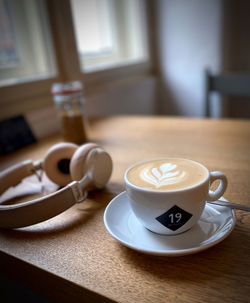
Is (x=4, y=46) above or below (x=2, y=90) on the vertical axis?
above

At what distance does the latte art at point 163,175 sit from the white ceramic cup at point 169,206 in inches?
1.1

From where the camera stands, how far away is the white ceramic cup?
0.33 metres

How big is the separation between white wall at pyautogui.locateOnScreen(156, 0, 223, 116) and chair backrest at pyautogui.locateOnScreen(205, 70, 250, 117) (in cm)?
35

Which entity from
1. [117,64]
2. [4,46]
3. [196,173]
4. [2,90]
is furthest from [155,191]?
[117,64]

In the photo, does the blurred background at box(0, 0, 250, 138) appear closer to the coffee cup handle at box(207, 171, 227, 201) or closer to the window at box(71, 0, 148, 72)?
the window at box(71, 0, 148, 72)

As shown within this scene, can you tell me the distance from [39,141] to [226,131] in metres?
0.60

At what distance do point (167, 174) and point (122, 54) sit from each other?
1403 millimetres

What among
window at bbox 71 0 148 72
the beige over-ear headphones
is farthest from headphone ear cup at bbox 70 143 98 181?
window at bbox 71 0 148 72

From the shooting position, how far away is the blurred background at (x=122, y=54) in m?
1.01

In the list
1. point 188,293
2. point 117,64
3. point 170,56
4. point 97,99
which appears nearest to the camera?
point 188,293

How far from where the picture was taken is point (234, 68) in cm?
174

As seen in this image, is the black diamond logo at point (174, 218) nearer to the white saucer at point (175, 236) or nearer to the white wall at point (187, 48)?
the white saucer at point (175, 236)

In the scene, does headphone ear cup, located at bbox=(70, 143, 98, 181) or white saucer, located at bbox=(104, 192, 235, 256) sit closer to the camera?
white saucer, located at bbox=(104, 192, 235, 256)

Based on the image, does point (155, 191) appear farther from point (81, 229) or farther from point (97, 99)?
point (97, 99)
